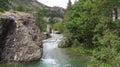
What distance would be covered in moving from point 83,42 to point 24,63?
19355 mm

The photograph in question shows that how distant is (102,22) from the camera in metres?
45.1

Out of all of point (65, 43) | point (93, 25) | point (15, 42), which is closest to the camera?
point (15, 42)

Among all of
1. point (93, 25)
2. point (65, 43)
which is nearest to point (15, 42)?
point (93, 25)

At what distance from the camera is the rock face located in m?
40.4

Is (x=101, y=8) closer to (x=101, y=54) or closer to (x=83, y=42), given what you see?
(x=83, y=42)

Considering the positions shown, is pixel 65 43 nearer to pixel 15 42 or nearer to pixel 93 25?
pixel 93 25

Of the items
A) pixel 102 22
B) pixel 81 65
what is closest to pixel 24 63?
pixel 81 65

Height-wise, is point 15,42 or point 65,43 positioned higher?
point 15,42

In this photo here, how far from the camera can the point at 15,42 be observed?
41.9 meters

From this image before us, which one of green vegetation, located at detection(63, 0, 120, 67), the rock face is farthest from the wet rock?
the rock face

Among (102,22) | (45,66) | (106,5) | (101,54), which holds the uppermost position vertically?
(106,5)

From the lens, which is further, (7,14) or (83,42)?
(83,42)

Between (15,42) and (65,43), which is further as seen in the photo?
(65,43)

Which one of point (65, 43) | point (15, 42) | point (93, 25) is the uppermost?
point (93, 25)
